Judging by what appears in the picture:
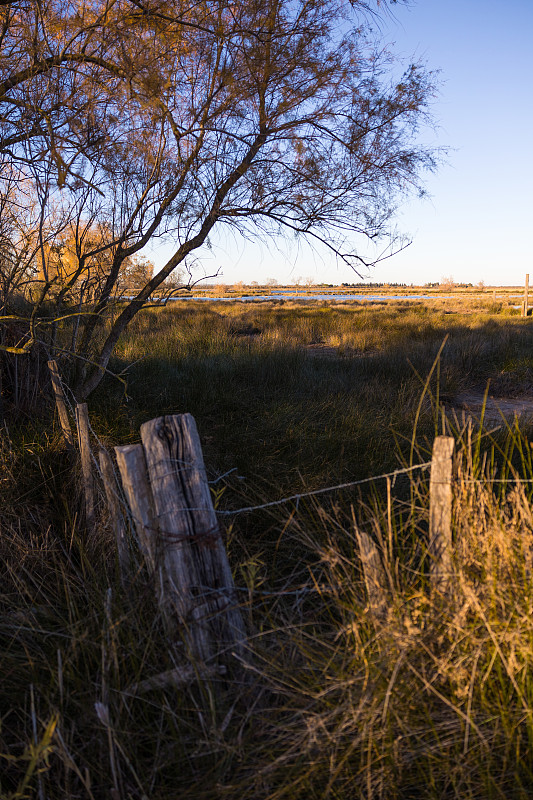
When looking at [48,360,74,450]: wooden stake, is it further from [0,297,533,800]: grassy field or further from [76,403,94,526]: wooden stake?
[0,297,533,800]: grassy field

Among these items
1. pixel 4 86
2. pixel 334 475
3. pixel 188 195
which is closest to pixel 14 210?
pixel 4 86

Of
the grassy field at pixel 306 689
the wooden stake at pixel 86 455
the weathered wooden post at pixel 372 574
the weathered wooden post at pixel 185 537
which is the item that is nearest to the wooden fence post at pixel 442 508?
the grassy field at pixel 306 689

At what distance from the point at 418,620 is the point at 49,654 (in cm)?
154

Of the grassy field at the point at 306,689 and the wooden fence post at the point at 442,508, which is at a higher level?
the wooden fence post at the point at 442,508

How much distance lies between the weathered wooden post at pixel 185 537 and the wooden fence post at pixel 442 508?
0.77m

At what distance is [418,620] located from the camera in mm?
1970

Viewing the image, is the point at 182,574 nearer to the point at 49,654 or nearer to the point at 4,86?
the point at 49,654

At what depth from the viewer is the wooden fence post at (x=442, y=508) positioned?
1927 mm

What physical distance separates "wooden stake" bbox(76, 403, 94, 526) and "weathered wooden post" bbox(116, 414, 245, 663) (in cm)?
137

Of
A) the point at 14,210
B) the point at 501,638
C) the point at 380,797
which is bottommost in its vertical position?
the point at 380,797

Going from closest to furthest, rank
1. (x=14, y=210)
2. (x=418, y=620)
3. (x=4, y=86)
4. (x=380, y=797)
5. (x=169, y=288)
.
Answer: (x=380, y=797), (x=418, y=620), (x=4, y=86), (x=14, y=210), (x=169, y=288)

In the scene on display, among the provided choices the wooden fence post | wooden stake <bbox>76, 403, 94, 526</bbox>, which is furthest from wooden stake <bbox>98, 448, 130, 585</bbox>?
the wooden fence post

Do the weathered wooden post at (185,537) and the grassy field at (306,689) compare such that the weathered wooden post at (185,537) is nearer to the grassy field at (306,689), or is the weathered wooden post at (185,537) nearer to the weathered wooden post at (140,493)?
the weathered wooden post at (140,493)

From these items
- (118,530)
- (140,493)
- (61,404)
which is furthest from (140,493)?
(61,404)
